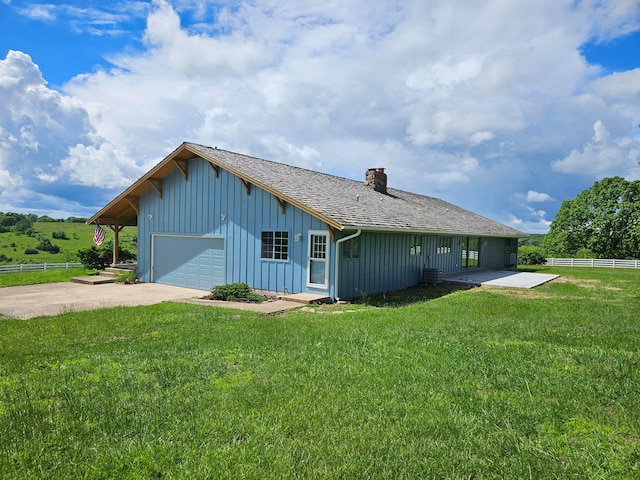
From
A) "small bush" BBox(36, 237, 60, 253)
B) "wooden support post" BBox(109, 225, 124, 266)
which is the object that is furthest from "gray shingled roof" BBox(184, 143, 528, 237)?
"small bush" BBox(36, 237, 60, 253)

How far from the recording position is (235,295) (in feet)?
40.4

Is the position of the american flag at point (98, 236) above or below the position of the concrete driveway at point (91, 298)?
above

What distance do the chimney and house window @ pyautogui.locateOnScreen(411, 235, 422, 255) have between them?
4525mm

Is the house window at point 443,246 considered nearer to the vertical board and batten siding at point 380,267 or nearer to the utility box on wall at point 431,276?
the utility box on wall at point 431,276

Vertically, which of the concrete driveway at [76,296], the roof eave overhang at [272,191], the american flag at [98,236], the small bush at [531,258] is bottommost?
the concrete driveway at [76,296]

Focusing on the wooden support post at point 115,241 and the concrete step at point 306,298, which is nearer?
the concrete step at point 306,298

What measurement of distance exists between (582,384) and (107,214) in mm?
18996

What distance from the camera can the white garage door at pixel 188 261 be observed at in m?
15.2

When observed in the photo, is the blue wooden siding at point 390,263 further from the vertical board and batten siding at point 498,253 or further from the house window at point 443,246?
the vertical board and batten siding at point 498,253

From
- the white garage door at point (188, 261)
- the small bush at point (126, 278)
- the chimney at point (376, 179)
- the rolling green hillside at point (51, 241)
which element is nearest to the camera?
the white garage door at point (188, 261)

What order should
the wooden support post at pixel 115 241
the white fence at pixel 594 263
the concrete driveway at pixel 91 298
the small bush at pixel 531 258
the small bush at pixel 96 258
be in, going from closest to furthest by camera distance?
the concrete driveway at pixel 91 298 < the wooden support post at pixel 115 241 < the small bush at pixel 96 258 < the white fence at pixel 594 263 < the small bush at pixel 531 258

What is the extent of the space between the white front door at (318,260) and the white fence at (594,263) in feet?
90.8

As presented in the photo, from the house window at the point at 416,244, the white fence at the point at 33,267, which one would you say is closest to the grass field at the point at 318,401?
the house window at the point at 416,244

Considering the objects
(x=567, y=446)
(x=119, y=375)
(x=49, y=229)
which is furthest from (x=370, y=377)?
(x=49, y=229)
